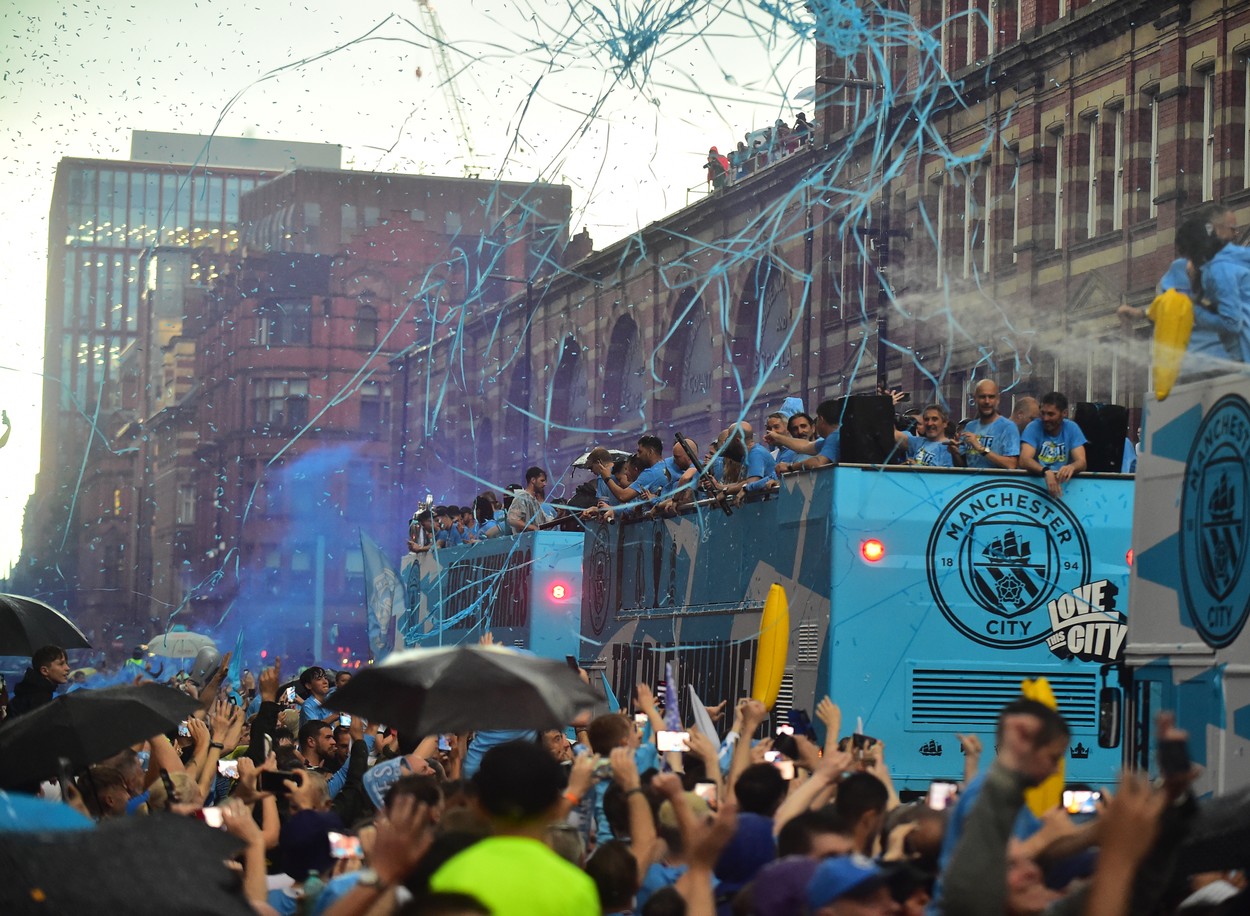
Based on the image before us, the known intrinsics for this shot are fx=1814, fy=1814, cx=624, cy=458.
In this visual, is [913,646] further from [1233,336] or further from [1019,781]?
[1019,781]

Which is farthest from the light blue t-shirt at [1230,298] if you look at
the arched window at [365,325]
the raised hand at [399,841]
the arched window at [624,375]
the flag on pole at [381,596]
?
the arched window at [365,325]

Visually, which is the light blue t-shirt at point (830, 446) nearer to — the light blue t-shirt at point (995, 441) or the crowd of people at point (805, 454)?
the crowd of people at point (805, 454)

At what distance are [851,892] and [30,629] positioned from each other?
1119cm

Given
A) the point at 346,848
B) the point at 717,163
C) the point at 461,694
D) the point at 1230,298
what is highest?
the point at 717,163

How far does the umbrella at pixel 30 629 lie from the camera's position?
14281mm

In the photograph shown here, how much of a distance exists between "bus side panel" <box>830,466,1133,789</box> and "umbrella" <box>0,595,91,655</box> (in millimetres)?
6221

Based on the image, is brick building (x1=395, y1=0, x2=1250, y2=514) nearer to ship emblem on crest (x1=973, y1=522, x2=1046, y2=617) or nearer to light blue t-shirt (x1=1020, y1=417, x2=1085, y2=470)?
light blue t-shirt (x1=1020, y1=417, x2=1085, y2=470)

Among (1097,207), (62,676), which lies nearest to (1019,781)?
(62,676)

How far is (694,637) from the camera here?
14.5 metres

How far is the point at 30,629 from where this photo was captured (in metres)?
14.4

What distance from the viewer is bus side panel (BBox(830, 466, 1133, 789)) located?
12.2 meters

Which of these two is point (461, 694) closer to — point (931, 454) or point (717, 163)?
point (931, 454)

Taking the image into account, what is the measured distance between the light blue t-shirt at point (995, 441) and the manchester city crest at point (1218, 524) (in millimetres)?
4058

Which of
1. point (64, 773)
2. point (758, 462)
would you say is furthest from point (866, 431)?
point (64, 773)
